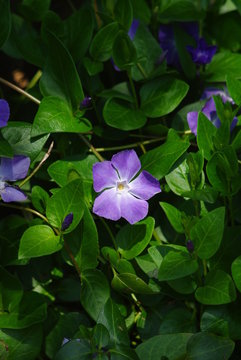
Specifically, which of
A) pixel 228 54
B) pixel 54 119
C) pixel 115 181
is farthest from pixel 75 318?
pixel 228 54

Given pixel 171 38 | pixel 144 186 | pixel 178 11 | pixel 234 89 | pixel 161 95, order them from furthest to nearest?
pixel 171 38 < pixel 178 11 < pixel 161 95 < pixel 234 89 < pixel 144 186

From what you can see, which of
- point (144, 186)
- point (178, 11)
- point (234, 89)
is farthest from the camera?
point (178, 11)

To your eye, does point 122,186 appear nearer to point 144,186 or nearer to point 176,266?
point 144,186

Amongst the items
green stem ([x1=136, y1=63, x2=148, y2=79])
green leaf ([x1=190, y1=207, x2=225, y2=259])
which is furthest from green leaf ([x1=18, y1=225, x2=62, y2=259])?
green stem ([x1=136, y1=63, x2=148, y2=79])

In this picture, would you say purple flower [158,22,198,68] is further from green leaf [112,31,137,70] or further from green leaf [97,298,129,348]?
green leaf [97,298,129,348]

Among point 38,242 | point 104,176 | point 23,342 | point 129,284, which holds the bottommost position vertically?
point 23,342

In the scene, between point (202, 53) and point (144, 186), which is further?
point (202, 53)

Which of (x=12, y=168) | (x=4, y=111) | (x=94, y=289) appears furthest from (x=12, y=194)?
(x=94, y=289)
